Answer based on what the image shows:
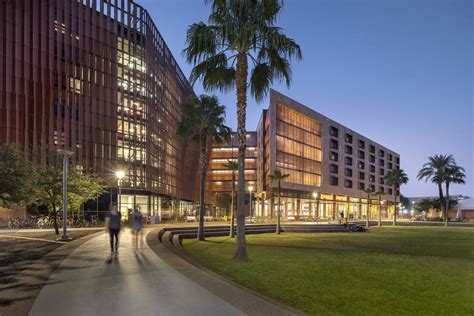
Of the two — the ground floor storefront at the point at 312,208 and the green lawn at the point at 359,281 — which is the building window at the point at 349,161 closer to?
the ground floor storefront at the point at 312,208

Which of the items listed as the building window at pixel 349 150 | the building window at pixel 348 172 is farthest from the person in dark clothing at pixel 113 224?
the building window at pixel 349 150

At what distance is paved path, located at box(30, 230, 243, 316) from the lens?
694 centimetres

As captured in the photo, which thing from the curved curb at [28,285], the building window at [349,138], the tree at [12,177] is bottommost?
the curved curb at [28,285]

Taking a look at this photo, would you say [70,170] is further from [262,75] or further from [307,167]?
[307,167]

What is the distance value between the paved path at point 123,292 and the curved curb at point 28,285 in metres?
0.21

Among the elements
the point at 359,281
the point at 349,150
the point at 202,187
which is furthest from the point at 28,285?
the point at 349,150

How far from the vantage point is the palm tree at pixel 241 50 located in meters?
14.8

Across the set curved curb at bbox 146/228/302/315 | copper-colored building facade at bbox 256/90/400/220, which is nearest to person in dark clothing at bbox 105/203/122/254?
curved curb at bbox 146/228/302/315

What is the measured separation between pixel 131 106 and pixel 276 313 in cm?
5719

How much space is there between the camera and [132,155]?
58.6 metres

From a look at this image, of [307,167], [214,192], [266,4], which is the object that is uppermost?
[266,4]

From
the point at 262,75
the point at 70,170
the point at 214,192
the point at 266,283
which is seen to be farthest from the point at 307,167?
the point at 266,283

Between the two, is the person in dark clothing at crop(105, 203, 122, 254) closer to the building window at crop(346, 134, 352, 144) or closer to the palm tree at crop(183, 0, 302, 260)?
the palm tree at crop(183, 0, 302, 260)

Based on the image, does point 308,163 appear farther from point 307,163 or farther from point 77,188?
point 77,188
